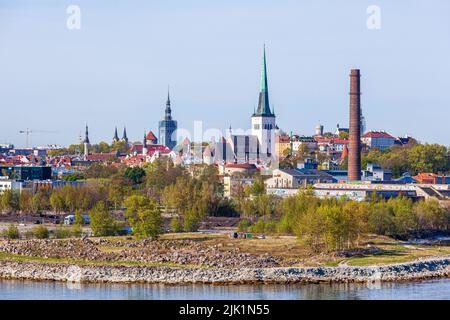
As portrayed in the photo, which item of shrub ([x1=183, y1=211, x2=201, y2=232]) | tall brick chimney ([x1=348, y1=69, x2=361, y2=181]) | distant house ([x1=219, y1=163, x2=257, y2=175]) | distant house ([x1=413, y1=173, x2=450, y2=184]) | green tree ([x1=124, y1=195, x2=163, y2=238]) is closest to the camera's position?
green tree ([x1=124, y1=195, x2=163, y2=238])

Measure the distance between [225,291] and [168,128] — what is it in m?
115

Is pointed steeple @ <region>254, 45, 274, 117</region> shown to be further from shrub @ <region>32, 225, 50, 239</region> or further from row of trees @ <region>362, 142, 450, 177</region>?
shrub @ <region>32, 225, 50, 239</region>

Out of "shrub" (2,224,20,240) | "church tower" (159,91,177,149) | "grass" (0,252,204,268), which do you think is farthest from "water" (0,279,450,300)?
"church tower" (159,91,177,149)

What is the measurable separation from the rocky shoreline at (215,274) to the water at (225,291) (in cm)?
75

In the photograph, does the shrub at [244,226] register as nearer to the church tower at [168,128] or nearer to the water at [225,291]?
the water at [225,291]

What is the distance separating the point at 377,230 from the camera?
52312 mm

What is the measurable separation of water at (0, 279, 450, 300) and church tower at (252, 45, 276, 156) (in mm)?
69382

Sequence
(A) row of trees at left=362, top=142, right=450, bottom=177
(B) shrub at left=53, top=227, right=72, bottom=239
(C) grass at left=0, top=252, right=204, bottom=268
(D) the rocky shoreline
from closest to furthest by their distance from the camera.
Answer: (D) the rocky shoreline < (C) grass at left=0, top=252, right=204, bottom=268 < (B) shrub at left=53, top=227, right=72, bottom=239 < (A) row of trees at left=362, top=142, right=450, bottom=177

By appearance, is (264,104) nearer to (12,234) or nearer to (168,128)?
(168,128)

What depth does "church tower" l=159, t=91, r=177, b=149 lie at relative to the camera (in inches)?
5891

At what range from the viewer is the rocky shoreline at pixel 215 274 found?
38.3 meters

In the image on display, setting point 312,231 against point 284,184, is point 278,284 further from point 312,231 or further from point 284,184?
point 284,184

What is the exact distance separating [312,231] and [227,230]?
11755mm

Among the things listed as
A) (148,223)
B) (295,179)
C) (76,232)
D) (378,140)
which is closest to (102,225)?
(76,232)
